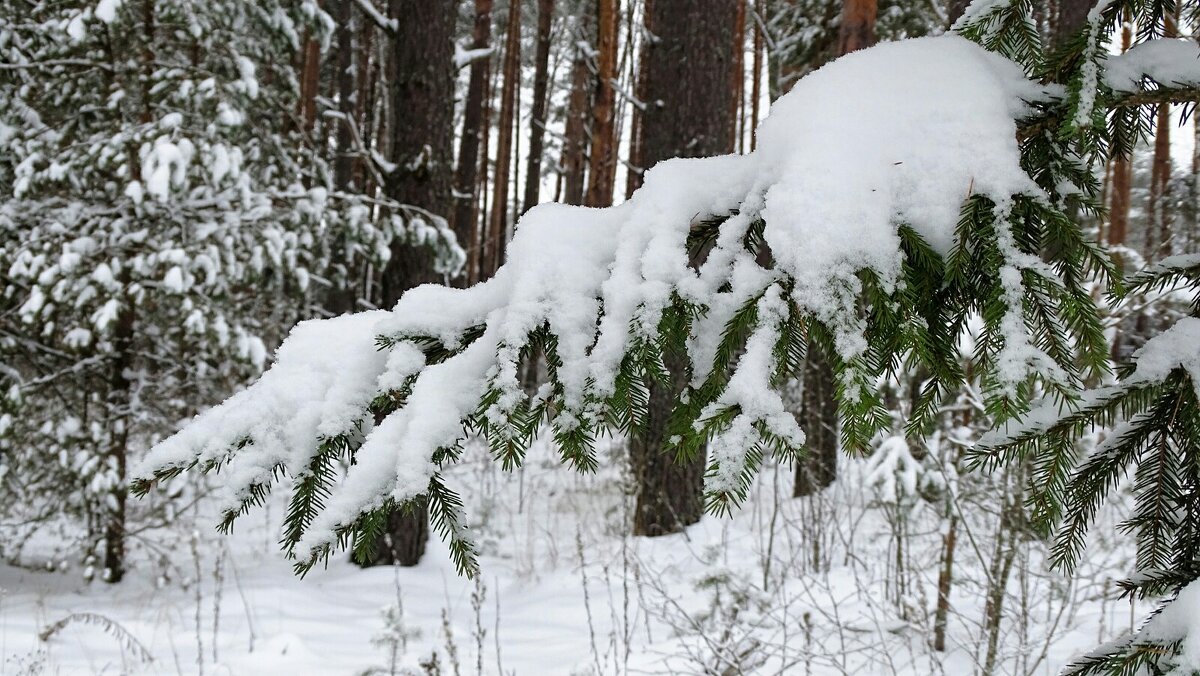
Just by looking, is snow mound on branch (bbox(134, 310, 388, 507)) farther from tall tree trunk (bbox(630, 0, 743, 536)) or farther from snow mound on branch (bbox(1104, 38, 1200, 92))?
tall tree trunk (bbox(630, 0, 743, 536))

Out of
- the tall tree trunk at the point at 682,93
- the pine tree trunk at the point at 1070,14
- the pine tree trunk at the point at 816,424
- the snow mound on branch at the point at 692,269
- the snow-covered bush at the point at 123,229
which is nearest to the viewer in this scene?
the snow mound on branch at the point at 692,269

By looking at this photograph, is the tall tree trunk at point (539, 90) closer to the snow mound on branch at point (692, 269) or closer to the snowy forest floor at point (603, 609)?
the snowy forest floor at point (603, 609)

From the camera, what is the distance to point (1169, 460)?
3.98 feet

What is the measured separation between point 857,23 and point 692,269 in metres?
4.23

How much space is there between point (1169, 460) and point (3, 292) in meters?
6.56

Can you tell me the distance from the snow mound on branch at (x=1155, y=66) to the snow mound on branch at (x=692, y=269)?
0.47ft

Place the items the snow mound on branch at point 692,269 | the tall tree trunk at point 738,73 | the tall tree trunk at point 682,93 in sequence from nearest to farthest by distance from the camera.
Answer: the snow mound on branch at point 692,269 → the tall tree trunk at point 682,93 → the tall tree trunk at point 738,73

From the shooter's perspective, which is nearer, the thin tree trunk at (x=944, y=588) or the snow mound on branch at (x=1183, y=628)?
the snow mound on branch at (x=1183, y=628)

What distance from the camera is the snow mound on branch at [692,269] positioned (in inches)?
44.3

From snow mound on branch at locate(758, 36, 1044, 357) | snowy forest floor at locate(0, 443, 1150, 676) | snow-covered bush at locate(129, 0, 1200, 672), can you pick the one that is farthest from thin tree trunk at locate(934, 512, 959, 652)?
snow mound on branch at locate(758, 36, 1044, 357)

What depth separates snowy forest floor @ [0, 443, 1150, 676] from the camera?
3.39 meters

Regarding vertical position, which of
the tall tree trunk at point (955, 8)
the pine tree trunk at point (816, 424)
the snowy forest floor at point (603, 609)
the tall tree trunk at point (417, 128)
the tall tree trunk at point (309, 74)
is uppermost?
the tall tree trunk at point (309, 74)

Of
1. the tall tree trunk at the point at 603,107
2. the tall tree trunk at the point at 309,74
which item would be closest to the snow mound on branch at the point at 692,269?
the tall tree trunk at the point at 603,107

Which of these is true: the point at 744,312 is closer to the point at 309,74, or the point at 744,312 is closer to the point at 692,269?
the point at 692,269
